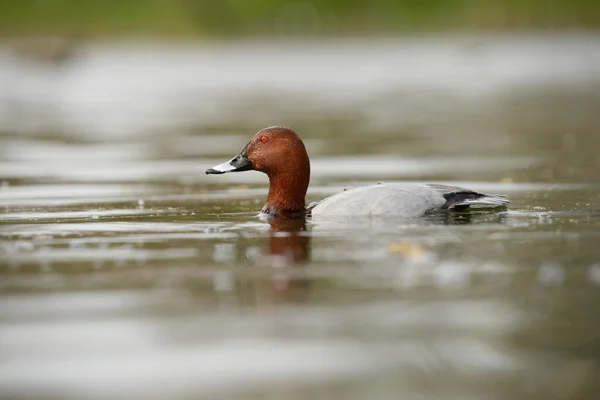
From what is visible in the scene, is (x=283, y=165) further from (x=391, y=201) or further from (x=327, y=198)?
(x=391, y=201)

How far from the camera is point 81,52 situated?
59.7 m

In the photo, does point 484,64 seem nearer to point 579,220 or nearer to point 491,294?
→ point 579,220

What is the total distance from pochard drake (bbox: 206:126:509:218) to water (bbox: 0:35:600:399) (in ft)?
0.70

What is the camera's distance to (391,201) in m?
10.5

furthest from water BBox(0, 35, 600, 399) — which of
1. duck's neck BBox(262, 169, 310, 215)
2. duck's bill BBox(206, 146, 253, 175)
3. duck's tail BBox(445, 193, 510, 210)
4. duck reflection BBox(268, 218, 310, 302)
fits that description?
duck's neck BBox(262, 169, 310, 215)

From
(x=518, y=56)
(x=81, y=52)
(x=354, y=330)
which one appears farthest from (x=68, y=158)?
(x=81, y=52)

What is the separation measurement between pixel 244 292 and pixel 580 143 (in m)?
12.9

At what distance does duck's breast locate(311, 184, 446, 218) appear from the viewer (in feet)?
34.5

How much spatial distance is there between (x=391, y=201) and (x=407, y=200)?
143 millimetres

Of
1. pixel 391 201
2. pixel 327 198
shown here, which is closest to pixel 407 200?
pixel 391 201

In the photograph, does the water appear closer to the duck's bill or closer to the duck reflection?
the duck reflection

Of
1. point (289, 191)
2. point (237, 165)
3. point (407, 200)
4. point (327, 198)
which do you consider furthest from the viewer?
point (237, 165)

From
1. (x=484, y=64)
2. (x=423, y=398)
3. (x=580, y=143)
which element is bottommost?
(x=423, y=398)

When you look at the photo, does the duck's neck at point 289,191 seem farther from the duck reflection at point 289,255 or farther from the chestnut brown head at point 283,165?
the duck reflection at point 289,255
